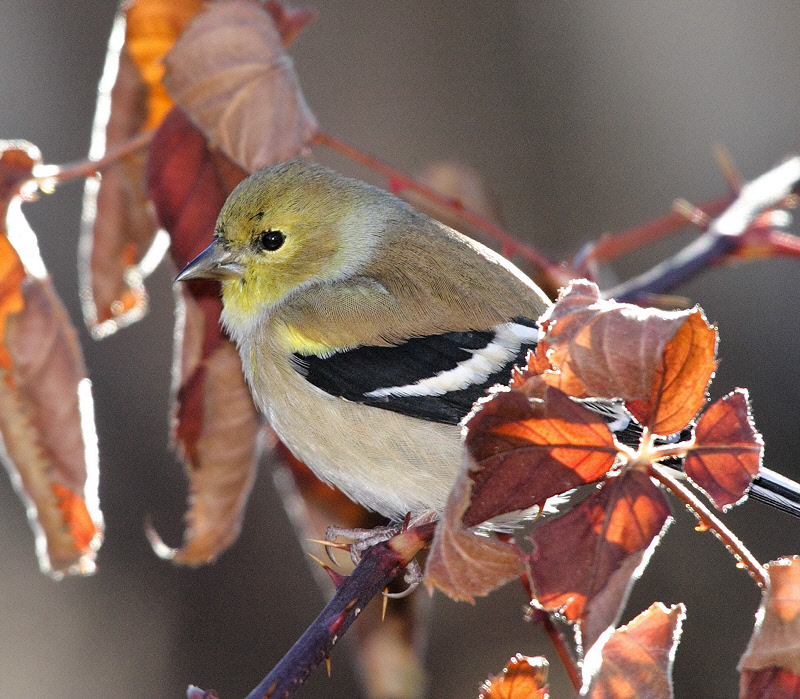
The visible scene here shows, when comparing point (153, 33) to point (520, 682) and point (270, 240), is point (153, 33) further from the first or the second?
point (520, 682)

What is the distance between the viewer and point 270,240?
128 inches

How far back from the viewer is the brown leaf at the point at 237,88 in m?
2.55

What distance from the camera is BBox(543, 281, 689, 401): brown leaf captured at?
1.48 meters

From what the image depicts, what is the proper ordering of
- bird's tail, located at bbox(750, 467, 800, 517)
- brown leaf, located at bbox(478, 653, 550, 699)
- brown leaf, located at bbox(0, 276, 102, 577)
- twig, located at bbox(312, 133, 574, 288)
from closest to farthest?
brown leaf, located at bbox(478, 653, 550, 699) → bird's tail, located at bbox(750, 467, 800, 517) → brown leaf, located at bbox(0, 276, 102, 577) → twig, located at bbox(312, 133, 574, 288)

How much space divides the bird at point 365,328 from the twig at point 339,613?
74 centimetres

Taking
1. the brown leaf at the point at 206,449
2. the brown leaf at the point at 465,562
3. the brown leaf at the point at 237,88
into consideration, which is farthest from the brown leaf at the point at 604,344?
the brown leaf at the point at 206,449

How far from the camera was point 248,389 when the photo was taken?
302cm

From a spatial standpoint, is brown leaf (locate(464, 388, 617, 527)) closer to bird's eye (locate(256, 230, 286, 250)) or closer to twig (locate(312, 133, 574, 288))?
twig (locate(312, 133, 574, 288))

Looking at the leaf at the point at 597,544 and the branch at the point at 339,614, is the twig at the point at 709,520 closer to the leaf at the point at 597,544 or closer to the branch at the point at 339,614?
the leaf at the point at 597,544

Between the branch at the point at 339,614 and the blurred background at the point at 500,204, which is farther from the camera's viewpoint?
the blurred background at the point at 500,204

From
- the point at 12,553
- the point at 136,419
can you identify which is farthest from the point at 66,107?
the point at 12,553

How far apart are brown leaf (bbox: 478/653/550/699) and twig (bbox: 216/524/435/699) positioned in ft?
1.02

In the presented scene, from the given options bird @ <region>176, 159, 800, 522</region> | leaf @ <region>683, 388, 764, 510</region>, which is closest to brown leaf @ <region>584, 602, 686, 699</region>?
leaf @ <region>683, 388, 764, 510</region>

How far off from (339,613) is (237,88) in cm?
152
